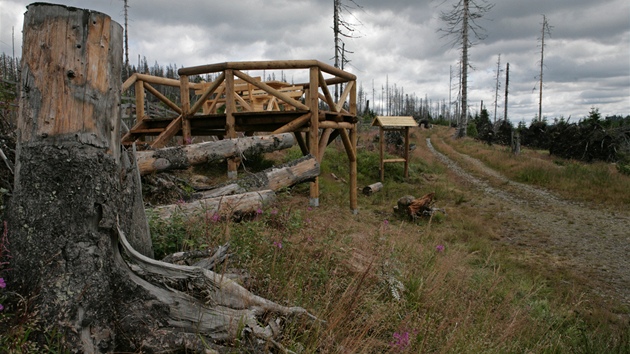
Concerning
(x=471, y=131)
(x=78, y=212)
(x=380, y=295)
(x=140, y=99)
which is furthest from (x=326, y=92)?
(x=471, y=131)

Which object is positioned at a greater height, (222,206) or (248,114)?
(248,114)

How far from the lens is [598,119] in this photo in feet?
69.7

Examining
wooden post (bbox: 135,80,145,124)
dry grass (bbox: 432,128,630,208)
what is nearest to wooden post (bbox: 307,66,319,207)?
wooden post (bbox: 135,80,145,124)

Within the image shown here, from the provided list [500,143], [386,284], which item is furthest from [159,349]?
[500,143]

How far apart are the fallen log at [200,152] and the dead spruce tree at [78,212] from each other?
5.27 ft

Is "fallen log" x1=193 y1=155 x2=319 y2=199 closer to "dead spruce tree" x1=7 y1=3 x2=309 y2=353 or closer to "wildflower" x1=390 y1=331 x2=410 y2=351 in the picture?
"dead spruce tree" x1=7 y1=3 x2=309 y2=353

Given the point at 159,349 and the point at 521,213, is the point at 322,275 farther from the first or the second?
the point at 521,213

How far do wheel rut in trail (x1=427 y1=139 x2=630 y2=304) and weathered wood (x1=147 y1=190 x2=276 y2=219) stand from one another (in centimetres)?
501

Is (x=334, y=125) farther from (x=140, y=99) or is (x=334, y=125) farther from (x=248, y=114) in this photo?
(x=140, y=99)

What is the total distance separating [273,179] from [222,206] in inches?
38.5

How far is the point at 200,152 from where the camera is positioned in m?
4.10

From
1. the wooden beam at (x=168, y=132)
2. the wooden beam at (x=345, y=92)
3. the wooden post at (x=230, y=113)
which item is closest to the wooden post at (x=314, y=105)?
the wooden beam at (x=345, y=92)

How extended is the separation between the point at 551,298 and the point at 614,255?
2.96 metres

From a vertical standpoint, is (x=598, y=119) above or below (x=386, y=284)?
above
